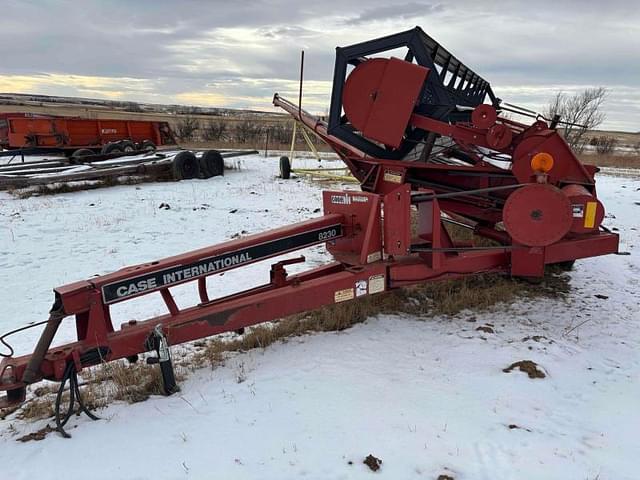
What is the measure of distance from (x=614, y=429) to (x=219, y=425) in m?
2.43

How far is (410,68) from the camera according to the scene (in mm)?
4191

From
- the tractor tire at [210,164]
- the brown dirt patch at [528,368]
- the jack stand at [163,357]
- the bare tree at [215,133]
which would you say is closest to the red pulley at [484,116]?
the brown dirt patch at [528,368]

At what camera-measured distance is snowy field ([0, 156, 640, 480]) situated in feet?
8.96

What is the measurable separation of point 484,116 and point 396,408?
2.59m

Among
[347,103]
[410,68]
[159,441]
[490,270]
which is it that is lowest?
[159,441]

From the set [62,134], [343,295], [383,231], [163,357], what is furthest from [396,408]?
[62,134]

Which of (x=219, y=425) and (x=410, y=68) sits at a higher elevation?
(x=410, y=68)

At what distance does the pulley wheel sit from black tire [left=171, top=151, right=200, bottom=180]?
1164 cm

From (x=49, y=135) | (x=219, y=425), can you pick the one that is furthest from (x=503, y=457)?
(x=49, y=135)

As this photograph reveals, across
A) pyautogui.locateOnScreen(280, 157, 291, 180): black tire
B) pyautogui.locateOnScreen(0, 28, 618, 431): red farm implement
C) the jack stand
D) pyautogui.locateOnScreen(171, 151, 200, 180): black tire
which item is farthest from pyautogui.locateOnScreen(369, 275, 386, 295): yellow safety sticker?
pyautogui.locateOnScreen(171, 151, 200, 180): black tire

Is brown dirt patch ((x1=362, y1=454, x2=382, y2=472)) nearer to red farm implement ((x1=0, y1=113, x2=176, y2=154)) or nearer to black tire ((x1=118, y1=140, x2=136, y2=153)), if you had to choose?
red farm implement ((x1=0, y1=113, x2=176, y2=154))

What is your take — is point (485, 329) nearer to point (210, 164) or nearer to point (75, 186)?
point (75, 186)

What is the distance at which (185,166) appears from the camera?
1423 cm

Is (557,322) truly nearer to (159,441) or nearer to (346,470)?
(346,470)
